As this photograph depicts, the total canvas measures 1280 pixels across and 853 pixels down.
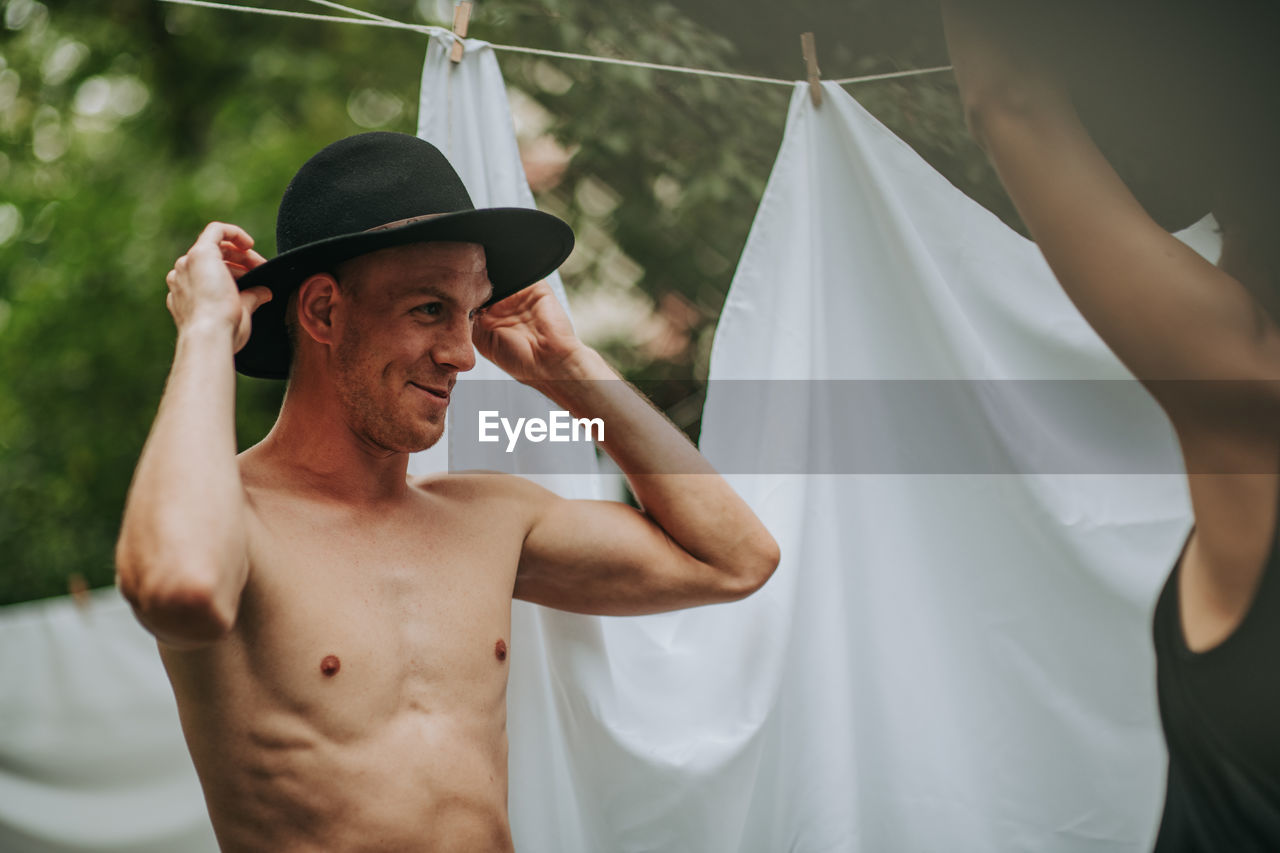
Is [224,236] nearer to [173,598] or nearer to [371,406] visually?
[371,406]

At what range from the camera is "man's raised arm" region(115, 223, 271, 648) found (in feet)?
3.54

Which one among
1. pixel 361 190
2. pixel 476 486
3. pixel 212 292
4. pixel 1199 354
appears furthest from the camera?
pixel 476 486

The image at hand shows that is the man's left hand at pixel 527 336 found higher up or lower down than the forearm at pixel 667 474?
higher up

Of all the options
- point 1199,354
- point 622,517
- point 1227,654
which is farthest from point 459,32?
point 1227,654

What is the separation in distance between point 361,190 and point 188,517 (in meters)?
0.56

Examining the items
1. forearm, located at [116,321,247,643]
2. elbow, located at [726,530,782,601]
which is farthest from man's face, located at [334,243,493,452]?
elbow, located at [726,530,782,601]

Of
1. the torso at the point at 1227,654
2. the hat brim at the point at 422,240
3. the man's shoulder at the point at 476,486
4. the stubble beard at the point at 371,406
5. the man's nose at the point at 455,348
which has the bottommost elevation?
the torso at the point at 1227,654

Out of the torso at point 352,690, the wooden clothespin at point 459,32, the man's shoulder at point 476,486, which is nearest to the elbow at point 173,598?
the torso at point 352,690

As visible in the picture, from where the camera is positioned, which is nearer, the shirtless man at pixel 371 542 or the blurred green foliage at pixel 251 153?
the shirtless man at pixel 371 542

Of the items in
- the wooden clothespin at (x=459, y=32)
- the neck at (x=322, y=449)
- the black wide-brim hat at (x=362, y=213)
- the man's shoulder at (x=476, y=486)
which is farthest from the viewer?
the wooden clothespin at (x=459, y=32)

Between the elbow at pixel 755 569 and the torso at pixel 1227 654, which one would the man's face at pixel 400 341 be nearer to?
the elbow at pixel 755 569

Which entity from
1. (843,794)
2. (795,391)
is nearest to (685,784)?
(843,794)

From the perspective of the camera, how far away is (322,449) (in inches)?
60.1

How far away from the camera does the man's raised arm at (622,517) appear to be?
1.72 metres
